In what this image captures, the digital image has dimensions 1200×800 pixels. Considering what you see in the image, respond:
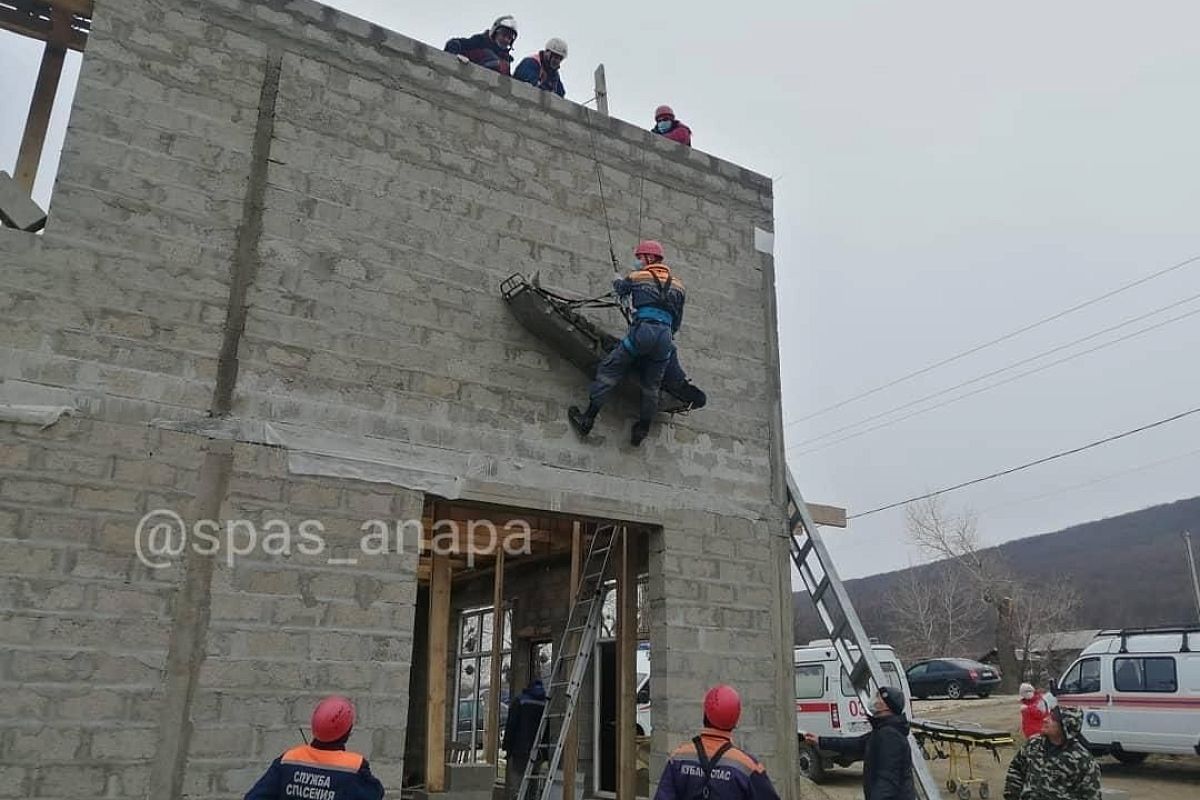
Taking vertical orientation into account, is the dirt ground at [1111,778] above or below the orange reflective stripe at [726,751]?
below

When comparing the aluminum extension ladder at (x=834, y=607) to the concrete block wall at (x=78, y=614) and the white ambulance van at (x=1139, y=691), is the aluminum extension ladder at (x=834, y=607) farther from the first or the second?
the white ambulance van at (x=1139, y=691)

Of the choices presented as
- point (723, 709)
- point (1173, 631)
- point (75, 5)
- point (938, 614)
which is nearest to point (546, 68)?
point (75, 5)

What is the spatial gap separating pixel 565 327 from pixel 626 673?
313 cm

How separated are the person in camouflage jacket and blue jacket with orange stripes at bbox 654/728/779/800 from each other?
2711 millimetres

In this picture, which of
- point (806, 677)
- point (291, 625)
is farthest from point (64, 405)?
point (806, 677)

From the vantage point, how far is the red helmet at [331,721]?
14.5 ft

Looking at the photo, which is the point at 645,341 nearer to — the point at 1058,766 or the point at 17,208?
the point at 1058,766

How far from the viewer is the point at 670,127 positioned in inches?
368

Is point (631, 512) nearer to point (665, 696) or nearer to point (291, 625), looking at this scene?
point (665, 696)

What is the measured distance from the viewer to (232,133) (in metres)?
6.52

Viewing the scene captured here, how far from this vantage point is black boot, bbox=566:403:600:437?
7320mm

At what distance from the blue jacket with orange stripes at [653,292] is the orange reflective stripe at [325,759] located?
3.88 meters

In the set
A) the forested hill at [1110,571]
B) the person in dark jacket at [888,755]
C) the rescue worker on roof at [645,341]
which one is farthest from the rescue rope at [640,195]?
the forested hill at [1110,571]

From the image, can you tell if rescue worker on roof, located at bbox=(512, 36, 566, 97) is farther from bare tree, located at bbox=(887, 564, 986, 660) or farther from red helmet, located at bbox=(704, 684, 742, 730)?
bare tree, located at bbox=(887, 564, 986, 660)
